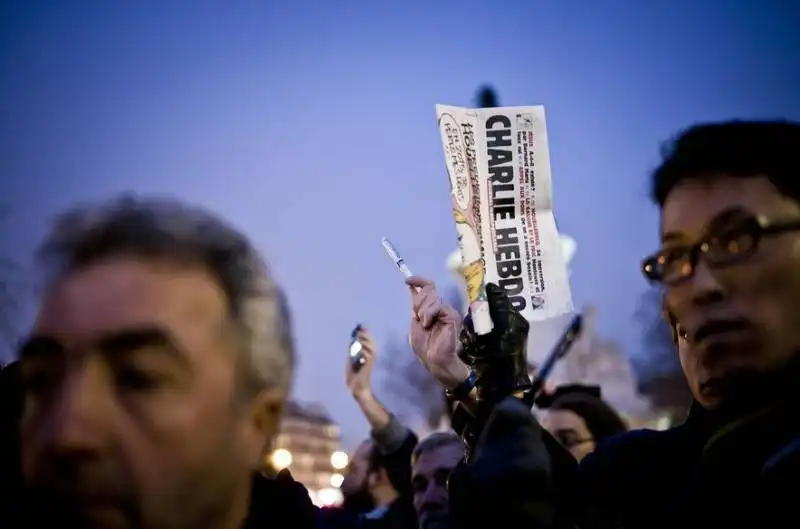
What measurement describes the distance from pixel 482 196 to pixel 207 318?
1.07 metres

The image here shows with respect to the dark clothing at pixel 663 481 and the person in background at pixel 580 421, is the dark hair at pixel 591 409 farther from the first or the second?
the dark clothing at pixel 663 481

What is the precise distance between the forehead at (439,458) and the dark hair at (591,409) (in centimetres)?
84

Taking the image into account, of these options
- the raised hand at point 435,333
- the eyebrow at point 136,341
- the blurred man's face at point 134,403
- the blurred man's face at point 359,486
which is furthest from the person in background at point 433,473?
the eyebrow at point 136,341

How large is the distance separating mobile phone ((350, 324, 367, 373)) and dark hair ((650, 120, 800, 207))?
9.58ft

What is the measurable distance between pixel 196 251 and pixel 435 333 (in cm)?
139

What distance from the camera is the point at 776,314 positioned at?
1.88m

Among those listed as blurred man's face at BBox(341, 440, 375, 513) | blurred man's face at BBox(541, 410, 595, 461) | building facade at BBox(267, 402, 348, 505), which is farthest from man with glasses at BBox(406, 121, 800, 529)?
building facade at BBox(267, 402, 348, 505)

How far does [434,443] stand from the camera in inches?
169

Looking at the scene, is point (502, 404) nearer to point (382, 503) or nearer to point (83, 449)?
point (83, 449)

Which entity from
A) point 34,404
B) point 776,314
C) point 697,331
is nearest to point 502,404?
point 697,331

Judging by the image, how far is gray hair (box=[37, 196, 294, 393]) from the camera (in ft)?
5.94

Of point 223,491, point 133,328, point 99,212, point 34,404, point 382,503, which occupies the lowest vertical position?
point 382,503

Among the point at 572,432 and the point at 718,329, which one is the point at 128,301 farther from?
the point at 572,432

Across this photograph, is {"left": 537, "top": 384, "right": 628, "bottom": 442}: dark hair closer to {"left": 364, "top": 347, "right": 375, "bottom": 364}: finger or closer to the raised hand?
{"left": 364, "top": 347, "right": 375, "bottom": 364}: finger
